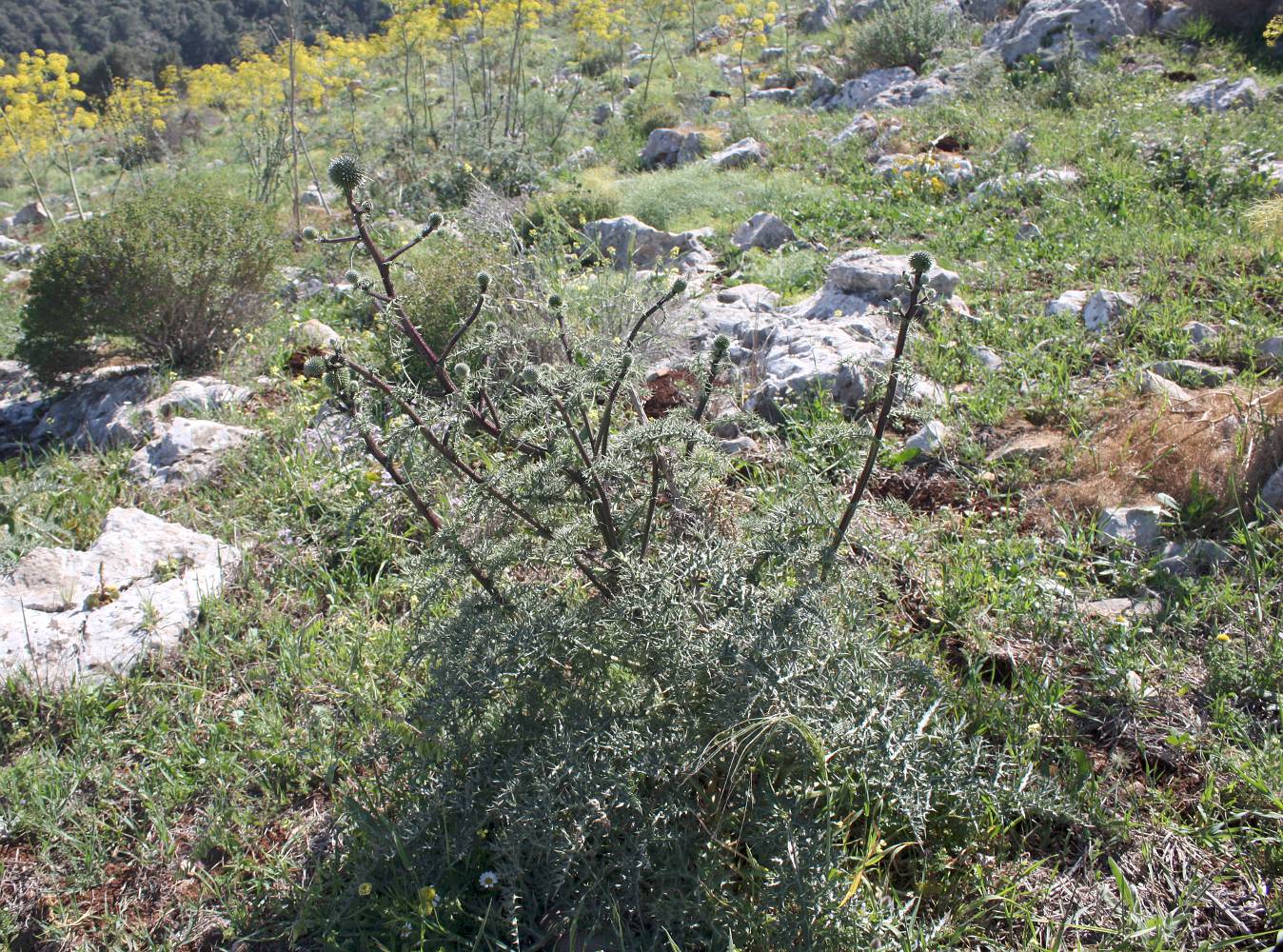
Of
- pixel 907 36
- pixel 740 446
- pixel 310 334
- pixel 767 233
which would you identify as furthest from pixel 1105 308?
pixel 907 36

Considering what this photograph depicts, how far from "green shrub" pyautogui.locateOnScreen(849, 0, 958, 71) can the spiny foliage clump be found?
997 cm

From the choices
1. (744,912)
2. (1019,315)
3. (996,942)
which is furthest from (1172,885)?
(1019,315)

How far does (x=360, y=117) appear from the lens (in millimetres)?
13758

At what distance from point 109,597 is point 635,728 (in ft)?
7.92

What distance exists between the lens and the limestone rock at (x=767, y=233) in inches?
231

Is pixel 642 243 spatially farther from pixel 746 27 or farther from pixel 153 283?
pixel 746 27

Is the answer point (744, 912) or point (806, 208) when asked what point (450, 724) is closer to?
point (744, 912)

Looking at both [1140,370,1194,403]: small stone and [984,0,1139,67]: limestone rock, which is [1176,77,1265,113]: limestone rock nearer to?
[984,0,1139,67]: limestone rock

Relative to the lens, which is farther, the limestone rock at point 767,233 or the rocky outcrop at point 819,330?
the limestone rock at point 767,233

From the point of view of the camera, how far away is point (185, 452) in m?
4.04

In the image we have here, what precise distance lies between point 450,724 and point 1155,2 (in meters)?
10.8

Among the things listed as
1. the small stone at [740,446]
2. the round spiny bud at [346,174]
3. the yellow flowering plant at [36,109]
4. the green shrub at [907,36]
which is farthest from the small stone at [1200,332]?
the yellow flowering plant at [36,109]

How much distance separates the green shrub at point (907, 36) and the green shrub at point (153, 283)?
8154 mm

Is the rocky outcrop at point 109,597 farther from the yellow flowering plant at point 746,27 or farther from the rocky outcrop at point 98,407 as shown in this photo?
the yellow flowering plant at point 746,27
